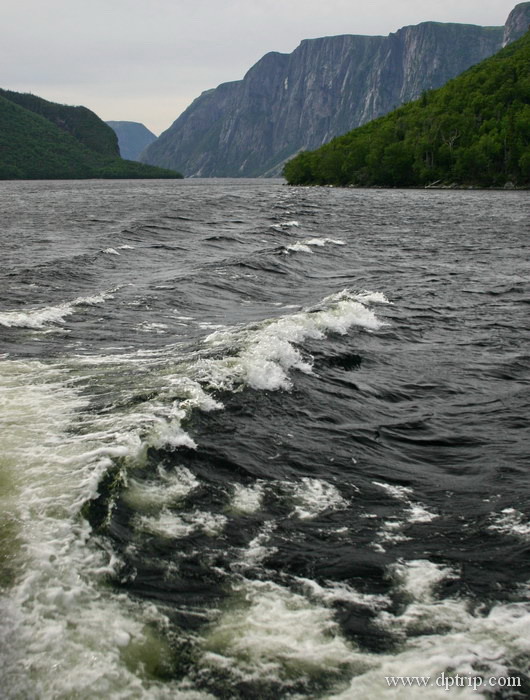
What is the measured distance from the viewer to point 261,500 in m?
6.81

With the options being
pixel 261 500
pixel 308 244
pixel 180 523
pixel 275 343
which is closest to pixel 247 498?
pixel 261 500

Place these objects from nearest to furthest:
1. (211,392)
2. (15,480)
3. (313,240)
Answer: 1. (15,480)
2. (211,392)
3. (313,240)

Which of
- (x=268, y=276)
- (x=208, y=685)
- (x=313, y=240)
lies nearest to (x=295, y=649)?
(x=208, y=685)

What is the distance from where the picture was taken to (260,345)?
12109mm

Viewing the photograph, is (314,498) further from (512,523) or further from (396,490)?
(512,523)

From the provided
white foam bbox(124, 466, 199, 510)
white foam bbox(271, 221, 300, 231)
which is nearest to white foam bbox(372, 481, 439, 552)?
white foam bbox(124, 466, 199, 510)

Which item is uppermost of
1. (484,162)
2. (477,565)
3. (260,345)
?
(484,162)

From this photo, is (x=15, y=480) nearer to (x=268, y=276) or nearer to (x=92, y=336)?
(x=92, y=336)

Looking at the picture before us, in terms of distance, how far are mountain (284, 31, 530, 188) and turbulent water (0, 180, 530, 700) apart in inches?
3647

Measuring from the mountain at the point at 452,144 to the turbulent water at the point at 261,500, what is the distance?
92.6m

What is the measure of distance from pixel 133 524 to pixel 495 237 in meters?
34.3

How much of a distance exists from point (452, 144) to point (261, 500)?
118488 mm

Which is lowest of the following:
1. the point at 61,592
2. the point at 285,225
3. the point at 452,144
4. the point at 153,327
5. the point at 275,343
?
the point at 61,592

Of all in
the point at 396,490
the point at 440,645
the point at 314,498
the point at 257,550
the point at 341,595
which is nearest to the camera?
the point at 440,645
